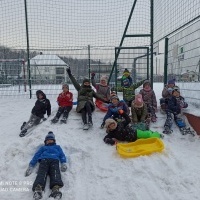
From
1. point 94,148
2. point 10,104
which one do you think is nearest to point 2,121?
point 10,104

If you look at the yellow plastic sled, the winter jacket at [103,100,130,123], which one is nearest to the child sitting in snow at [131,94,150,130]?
the winter jacket at [103,100,130,123]

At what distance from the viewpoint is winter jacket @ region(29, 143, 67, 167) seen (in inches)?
181

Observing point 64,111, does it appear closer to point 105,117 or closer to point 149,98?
point 105,117

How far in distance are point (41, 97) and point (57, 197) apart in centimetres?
367

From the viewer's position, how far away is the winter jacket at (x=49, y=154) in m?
4.59

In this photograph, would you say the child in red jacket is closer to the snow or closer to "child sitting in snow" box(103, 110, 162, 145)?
the snow

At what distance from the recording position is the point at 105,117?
20.5 feet

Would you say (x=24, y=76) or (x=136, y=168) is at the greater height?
(x=24, y=76)

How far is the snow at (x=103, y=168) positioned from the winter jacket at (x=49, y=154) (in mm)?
167

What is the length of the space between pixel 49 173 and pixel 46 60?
7795 mm

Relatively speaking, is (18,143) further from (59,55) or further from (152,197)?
(59,55)

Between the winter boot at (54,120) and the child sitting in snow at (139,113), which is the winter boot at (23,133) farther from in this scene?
the child sitting in snow at (139,113)

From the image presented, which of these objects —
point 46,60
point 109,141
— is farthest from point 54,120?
point 46,60

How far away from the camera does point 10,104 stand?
32.2 feet
